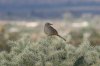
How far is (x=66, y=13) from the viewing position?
96.8 m

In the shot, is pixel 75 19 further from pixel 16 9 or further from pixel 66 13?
pixel 16 9

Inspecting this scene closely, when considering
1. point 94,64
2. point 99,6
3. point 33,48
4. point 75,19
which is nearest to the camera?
point 94,64

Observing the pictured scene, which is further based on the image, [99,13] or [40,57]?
[99,13]

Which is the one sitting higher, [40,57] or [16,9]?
[40,57]

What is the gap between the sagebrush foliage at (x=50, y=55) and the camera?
7.18m

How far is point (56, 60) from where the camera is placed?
23.8ft

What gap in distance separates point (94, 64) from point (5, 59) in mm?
1279

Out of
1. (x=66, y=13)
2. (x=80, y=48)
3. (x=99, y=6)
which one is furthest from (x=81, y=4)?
(x=80, y=48)

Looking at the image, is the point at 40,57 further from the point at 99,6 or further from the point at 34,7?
the point at 34,7

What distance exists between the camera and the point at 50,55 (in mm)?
7285

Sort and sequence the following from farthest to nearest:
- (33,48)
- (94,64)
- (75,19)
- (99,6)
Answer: (75,19) < (99,6) < (33,48) < (94,64)

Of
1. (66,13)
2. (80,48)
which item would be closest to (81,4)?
(66,13)

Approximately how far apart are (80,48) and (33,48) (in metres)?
0.66

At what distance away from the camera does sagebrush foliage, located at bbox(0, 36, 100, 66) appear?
23.6ft
